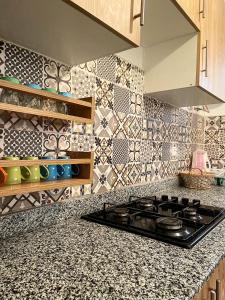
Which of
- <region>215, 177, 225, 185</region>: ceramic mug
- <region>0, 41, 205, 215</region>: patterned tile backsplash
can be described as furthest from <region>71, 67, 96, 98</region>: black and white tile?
<region>215, 177, 225, 185</region>: ceramic mug

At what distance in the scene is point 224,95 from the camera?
1.68 meters

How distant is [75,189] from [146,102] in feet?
2.50

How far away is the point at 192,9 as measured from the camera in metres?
1.09

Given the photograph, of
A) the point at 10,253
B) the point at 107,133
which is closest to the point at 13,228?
the point at 10,253

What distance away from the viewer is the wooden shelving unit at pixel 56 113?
653 mm

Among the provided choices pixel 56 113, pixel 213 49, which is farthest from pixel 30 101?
pixel 213 49

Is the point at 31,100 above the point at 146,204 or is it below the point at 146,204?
above

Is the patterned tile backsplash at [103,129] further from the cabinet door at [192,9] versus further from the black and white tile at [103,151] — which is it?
the cabinet door at [192,9]

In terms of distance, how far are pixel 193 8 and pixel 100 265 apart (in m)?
1.12

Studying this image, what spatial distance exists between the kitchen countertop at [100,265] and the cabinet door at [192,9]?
2.94ft

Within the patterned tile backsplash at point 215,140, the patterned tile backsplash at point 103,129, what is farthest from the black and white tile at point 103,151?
the patterned tile backsplash at point 215,140

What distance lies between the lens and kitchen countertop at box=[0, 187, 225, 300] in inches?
19.2

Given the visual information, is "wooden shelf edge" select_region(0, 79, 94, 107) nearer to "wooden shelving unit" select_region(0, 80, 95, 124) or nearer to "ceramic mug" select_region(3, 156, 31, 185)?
"wooden shelving unit" select_region(0, 80, 95, 124)

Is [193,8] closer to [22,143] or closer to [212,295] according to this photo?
[22,143]
